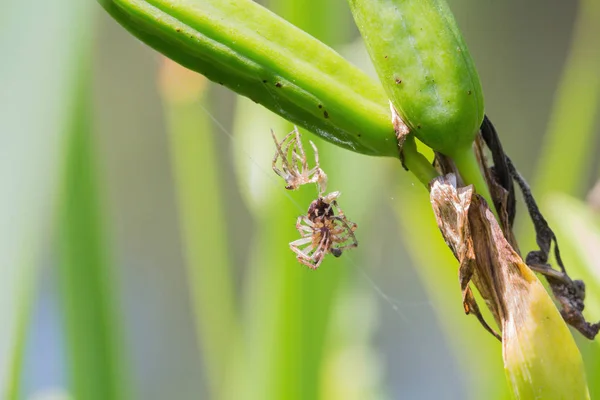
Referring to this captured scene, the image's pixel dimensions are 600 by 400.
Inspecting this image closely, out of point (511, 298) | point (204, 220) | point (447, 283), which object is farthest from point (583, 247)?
point (204, 220)

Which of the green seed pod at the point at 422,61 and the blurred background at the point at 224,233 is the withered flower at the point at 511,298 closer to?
the green seed pod at the point at 422,61

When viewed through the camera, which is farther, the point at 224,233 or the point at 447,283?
the point at 224,233

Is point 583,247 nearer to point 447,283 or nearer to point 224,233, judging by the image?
point 447,283

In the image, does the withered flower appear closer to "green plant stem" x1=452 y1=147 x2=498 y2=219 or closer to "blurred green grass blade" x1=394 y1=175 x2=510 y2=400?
"green plant stem" x1=452 y1=147 x2=498 y2=219

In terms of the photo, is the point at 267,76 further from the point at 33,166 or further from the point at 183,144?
the point at 183,144

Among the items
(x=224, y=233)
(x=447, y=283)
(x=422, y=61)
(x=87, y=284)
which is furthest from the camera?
(x=224, y=233)

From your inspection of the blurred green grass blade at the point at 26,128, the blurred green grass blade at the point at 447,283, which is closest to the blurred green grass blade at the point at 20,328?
the blurred green grass blade at the point at 26,128

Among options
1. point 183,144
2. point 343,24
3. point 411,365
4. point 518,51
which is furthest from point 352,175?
A: point 518,51

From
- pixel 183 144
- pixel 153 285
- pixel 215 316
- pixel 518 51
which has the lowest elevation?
pixel 153 285
